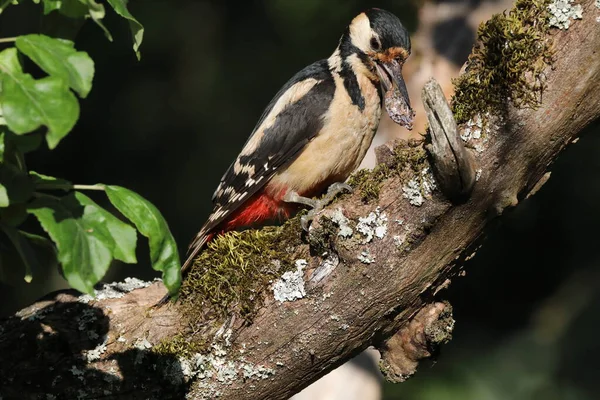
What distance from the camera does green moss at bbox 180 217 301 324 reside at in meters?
2.52

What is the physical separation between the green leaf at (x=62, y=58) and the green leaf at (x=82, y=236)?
25 centimetres

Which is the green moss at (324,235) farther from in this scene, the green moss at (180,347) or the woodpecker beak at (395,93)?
the woodpecker beak at (395,93)

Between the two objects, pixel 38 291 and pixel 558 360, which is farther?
pixel 38 291

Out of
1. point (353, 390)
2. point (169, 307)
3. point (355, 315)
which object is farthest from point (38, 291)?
point (355, 315)

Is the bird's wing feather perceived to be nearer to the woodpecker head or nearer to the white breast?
the white breast

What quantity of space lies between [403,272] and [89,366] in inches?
38.0

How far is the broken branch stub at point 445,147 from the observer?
2170mm

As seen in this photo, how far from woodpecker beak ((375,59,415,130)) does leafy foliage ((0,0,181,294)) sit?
1641 millimetres

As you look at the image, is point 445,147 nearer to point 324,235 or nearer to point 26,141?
point 324,235

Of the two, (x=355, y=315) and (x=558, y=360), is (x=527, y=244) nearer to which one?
(x=558, y=360)

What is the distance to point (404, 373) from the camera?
267 centimetres

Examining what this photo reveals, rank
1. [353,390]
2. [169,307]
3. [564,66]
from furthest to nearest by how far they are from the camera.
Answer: [353,390]
[169,307]
[564,66]

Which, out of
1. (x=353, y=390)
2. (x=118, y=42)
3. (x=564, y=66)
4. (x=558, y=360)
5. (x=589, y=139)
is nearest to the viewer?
(x=564, y=66)

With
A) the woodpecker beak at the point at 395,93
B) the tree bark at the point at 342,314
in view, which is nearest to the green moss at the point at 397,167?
the tree bark at the point at 342,314
